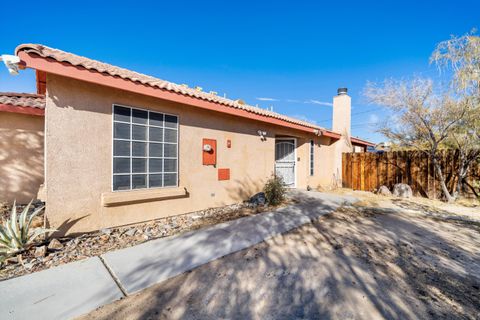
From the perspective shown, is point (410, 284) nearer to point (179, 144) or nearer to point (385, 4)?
point (179, 144)

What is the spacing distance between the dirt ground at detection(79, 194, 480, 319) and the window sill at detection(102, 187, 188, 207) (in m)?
2.64

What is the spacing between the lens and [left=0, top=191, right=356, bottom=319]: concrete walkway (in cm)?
238

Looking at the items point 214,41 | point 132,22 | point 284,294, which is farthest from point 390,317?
point 214,41

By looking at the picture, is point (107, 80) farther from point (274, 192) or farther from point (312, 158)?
point (312, 158)

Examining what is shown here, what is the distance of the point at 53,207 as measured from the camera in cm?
406

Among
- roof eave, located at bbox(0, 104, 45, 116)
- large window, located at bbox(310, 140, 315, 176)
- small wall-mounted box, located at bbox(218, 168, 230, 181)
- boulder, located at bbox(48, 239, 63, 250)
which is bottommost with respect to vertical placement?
boulder, located at bbox(48, 239, 63, 250)

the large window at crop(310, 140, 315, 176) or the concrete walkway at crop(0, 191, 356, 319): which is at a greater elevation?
the large window at crop(310, 140, 315, 176)

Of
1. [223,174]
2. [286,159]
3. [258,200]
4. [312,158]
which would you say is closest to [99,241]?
[223,174]

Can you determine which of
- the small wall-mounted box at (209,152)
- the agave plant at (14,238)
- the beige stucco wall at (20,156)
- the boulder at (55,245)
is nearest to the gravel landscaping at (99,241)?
the boulder at (55,245)

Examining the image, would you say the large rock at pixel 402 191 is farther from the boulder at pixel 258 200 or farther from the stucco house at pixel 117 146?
the boulder at pixel 258 200

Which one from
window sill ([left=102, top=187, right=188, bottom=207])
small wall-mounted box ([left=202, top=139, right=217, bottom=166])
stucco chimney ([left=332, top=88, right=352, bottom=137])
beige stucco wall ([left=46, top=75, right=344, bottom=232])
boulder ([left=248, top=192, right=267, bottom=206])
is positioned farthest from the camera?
stucco chimney ([left=332, top=88, right=352, bottom=137])

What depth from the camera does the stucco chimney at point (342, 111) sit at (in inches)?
502

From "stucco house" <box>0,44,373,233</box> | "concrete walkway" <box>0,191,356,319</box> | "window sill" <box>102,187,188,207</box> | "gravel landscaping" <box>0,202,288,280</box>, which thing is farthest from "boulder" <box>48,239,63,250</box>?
"window sill" <box>102,187,188,207</box>

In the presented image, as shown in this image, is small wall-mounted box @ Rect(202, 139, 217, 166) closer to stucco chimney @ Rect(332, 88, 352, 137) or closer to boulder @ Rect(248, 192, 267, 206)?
boulder @ Rect(248, 192, 267, 206)
